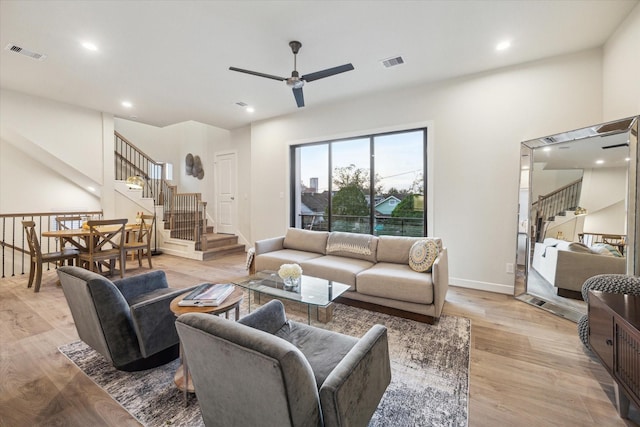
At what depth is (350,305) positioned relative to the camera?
3.27 meters

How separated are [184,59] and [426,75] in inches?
130

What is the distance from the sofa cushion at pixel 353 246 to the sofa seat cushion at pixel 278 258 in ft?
0.94

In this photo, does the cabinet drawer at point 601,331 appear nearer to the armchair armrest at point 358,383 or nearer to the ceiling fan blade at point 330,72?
the armchair armrest at point 358,383

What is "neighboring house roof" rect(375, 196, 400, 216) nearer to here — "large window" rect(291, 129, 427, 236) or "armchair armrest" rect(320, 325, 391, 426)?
"large window" rect(291, 129, 427, 236)

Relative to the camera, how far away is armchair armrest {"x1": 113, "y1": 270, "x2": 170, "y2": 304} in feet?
7.41

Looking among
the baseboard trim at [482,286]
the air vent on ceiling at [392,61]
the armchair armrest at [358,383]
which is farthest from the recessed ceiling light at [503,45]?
the armchair armrest at [358,383]

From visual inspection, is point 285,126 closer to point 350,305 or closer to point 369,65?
point 369,65

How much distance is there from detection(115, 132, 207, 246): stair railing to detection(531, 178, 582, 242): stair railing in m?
6.04

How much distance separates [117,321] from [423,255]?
2.85 m

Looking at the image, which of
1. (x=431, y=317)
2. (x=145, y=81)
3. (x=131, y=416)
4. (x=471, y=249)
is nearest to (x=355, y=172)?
(x=471, y=249)

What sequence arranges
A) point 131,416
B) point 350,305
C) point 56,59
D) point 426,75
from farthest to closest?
point 426,75
point 56,59
point 350,305
point 131,416

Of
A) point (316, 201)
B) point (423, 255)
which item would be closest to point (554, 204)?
point (423, 255)

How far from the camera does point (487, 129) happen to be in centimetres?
379

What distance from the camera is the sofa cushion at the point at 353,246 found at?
3721mm
